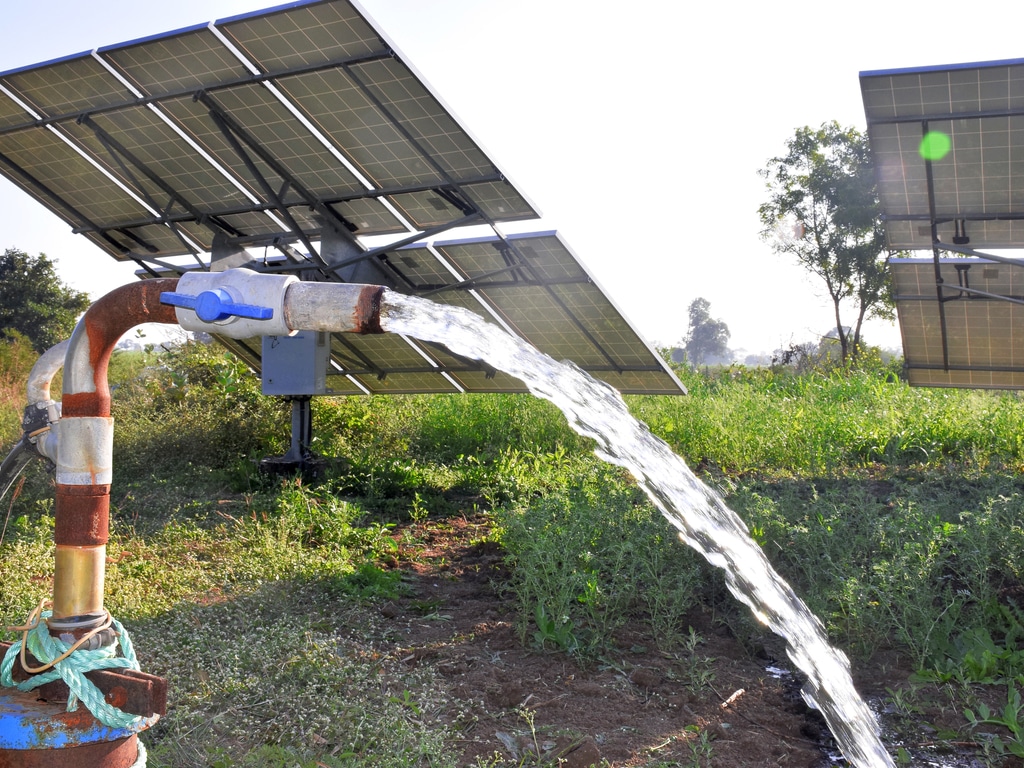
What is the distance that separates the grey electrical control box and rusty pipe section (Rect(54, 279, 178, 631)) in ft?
18.5

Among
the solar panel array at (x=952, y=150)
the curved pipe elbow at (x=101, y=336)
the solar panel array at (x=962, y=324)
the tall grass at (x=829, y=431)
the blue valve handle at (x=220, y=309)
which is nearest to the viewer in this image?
the blue valve handle at (x=220, y=309)

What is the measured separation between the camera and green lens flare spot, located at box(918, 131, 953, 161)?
20.9 feet

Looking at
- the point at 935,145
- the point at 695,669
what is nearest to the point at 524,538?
the point at 695,669

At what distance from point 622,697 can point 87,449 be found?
93.3 inches

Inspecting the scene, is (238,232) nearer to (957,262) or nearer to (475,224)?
(475,224)

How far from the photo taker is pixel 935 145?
641cm

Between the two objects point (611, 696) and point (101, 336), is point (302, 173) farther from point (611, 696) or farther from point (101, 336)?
point (101, 336)

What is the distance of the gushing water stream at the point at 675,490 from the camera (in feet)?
6.82

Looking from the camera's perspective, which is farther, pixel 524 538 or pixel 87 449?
pixel 524 538

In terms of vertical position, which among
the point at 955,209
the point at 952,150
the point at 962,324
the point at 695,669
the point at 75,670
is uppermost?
the point at 952,150

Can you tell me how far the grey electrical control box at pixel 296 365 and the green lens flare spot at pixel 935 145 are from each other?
489cm

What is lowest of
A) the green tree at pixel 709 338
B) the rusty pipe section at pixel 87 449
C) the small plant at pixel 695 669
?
the small plant at pixel 695 669

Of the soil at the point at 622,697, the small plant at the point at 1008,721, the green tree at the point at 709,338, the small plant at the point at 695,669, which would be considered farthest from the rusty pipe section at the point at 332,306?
the green tree at the point at 709,338

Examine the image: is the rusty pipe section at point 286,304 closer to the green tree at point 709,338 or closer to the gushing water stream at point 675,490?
the gushing water stream at point 675,490
